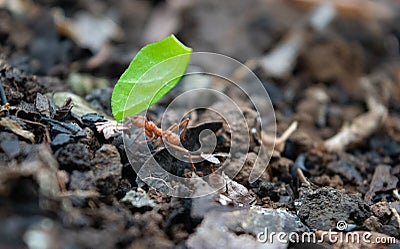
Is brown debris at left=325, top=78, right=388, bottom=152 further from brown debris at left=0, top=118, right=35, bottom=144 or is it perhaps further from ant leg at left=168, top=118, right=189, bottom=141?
brown debris at left=0, top=118, right=35, bottom=144

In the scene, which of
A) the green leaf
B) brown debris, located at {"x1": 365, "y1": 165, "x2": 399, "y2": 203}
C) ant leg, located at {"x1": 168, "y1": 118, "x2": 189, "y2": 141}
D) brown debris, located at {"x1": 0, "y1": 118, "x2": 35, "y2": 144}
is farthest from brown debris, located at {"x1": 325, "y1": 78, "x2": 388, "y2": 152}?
brown debris, located at {"x1": 0, "y1": 118, "x2": 35, "y2": 144}

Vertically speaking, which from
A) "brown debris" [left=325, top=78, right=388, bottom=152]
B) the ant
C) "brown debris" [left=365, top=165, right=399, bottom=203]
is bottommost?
"brown debris" [left=365, top=165, right=399, bottom=203]

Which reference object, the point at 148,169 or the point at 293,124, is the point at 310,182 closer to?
the point at 293,124

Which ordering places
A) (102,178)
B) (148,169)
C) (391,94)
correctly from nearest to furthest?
(102,178), (148,169), (391,94)

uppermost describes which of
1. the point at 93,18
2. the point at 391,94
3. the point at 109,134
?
the point at 93,18

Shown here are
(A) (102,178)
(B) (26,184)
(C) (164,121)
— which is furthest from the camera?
(C) (164,121)

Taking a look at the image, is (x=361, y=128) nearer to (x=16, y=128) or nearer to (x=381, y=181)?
(x=381, y=181)

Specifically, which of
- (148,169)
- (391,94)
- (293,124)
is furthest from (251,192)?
(391,94)

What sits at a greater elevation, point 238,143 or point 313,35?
point 313,35

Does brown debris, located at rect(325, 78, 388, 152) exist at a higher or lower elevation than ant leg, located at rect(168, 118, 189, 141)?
higher
